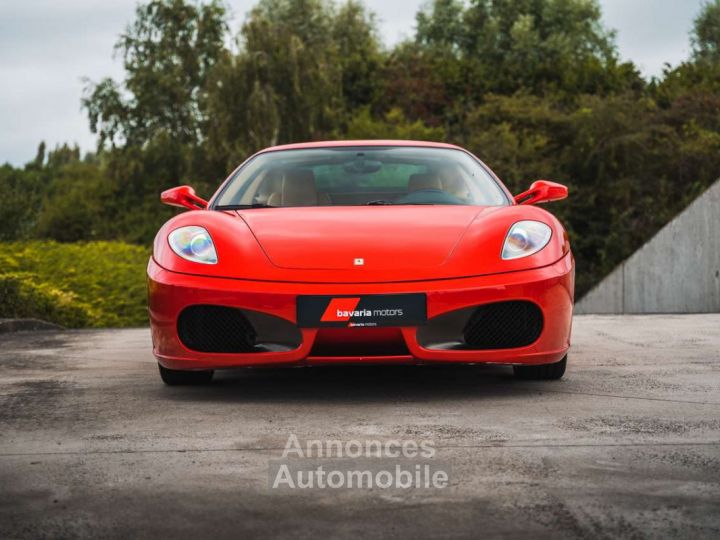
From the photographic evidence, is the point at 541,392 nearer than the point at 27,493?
No

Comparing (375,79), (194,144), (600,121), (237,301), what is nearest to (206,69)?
(194,144)

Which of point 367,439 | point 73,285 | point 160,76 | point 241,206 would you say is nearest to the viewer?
point 367,439

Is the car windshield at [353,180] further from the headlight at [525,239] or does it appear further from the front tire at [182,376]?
the front tire at [182,376]

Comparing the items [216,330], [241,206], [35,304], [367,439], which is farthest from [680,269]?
[367,439]

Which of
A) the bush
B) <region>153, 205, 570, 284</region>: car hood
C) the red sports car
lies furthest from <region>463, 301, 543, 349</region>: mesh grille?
the bush

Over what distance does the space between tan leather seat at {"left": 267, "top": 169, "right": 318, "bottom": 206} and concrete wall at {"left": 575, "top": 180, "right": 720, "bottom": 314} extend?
37.0ft

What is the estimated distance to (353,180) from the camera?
6.18 metres

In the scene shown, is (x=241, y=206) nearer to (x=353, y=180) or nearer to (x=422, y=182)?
(x=353, y=180)

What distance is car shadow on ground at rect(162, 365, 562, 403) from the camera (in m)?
4.77

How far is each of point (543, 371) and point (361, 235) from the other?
3.73ft

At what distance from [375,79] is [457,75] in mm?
3386

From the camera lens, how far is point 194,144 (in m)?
42.5

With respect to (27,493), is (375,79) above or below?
above

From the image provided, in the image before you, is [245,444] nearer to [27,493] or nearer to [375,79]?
[27,493]
